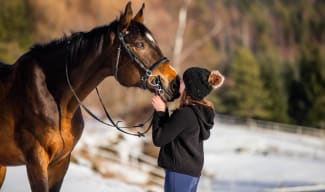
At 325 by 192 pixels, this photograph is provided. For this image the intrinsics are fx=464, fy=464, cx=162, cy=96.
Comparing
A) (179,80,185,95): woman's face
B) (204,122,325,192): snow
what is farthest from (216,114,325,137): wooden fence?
(179,80,185,95): woman's face

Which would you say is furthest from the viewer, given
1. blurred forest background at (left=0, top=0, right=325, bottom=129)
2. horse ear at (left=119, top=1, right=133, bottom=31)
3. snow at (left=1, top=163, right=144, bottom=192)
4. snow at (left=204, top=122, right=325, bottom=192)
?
blurred forest background at (left=0, top=0, right=325, bottom=129)

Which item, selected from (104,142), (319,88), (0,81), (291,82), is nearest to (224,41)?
(291,82)

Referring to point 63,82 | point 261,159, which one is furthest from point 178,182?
point 261,159

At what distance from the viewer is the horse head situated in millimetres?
3096

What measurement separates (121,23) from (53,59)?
632mm

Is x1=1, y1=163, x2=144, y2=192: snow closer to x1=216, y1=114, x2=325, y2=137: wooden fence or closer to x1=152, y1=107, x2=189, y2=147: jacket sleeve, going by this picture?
x1=152, y1=107, x2=189, y2=147: jacket sleeve

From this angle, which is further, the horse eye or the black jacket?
the horse eye

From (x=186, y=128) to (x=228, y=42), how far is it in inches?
1925

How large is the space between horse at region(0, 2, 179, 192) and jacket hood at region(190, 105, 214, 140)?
0.58 ft

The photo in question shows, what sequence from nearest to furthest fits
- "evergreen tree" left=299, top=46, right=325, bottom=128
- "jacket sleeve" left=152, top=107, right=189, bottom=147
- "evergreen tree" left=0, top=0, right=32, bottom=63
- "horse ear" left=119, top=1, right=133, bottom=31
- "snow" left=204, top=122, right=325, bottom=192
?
1. "jacket sleeve" left=152, top=107, right=189, bottom=147
2. "horse ear" left=119, top=1, right=133, bottom=31
3. "snow" left=204, top=122, right=325, bottom=192
4. "evergreen tree" left=0, top=0, right=32, bottom=63
5. "evergreen tree" left=299, top=46, right=325, bottom=128

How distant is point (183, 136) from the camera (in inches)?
121

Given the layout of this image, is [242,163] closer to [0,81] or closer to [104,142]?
[104,142]

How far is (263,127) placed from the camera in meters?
31.3

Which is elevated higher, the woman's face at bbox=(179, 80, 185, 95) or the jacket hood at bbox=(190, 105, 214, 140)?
the woman's face at bbox=(179, 80, 185, 95)
